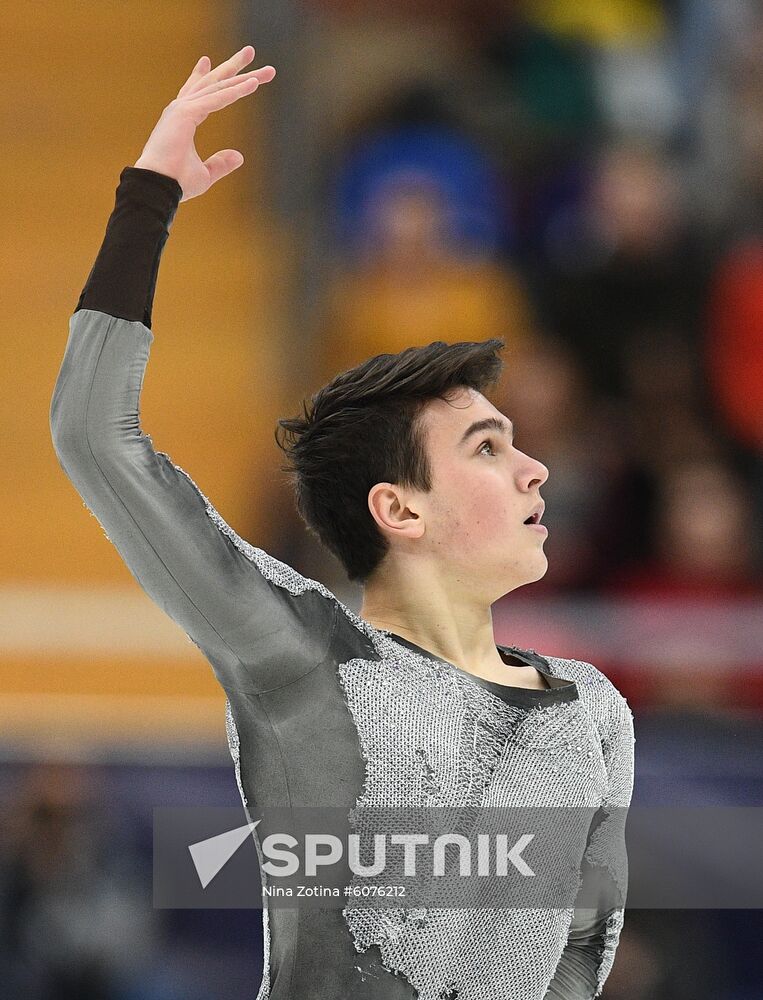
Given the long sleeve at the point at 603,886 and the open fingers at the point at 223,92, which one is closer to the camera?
the open fingers at the point at 223,92

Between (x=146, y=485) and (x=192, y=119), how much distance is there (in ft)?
1.58

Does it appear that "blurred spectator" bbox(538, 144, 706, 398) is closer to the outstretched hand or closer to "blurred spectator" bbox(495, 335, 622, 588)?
"blurred spectator" bbox(495, 335, 622, 588)

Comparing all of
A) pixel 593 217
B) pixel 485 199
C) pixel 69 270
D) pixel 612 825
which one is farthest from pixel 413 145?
pixel 612 825

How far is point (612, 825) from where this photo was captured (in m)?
2.20

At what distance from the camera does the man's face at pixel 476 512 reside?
2.10 metres

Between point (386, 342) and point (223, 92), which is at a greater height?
point (386, 342)

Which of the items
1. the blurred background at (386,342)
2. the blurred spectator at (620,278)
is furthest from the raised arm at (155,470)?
the blurred spectator at (620,278)

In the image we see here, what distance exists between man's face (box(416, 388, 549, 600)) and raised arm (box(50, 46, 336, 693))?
0.25 m

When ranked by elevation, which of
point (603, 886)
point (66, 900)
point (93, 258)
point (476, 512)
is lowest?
point (66, 900)

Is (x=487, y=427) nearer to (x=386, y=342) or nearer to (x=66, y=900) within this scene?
(x=66, y=900)

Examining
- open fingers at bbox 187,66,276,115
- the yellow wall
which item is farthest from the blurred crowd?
open fingers at bbox 187,66,276,115

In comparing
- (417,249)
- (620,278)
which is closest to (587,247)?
(620,278)

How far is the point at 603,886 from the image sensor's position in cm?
221

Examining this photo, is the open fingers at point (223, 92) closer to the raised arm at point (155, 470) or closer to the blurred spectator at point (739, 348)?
the raised arm at point (155, 470)
